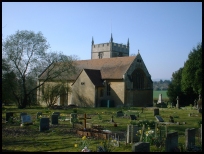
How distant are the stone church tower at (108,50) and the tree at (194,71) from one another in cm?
2361

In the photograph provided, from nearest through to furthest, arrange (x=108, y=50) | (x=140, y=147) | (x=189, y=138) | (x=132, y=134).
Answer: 1. (x=140, y=147)
2. (x=189, y=138)
3. (x=132, y=134)
4. (x=108, y=50)

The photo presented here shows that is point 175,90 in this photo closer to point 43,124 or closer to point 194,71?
point 194,71

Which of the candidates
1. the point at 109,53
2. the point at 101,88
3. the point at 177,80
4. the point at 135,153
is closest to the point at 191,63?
the point at 177,80

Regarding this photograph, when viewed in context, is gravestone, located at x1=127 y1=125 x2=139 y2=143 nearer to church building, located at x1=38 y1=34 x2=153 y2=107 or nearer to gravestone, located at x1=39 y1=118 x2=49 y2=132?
gravestone, located at x1=39 y1=118 x2=49 y2=132

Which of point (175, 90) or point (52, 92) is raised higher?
point (175, 90)

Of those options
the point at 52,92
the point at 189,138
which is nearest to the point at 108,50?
the point at 52,92

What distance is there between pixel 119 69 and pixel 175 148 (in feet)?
103

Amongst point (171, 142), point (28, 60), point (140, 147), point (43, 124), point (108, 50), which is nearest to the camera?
point (140, 147)

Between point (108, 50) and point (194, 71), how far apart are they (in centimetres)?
2649

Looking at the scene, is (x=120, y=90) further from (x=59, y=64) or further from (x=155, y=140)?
(x=155, y=140)

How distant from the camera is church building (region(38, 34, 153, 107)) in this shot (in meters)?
40.0

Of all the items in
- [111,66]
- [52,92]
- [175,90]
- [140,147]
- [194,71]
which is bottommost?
[140,147]

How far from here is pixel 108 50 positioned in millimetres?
61938

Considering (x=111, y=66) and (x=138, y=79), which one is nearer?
(x=138, y=79)
